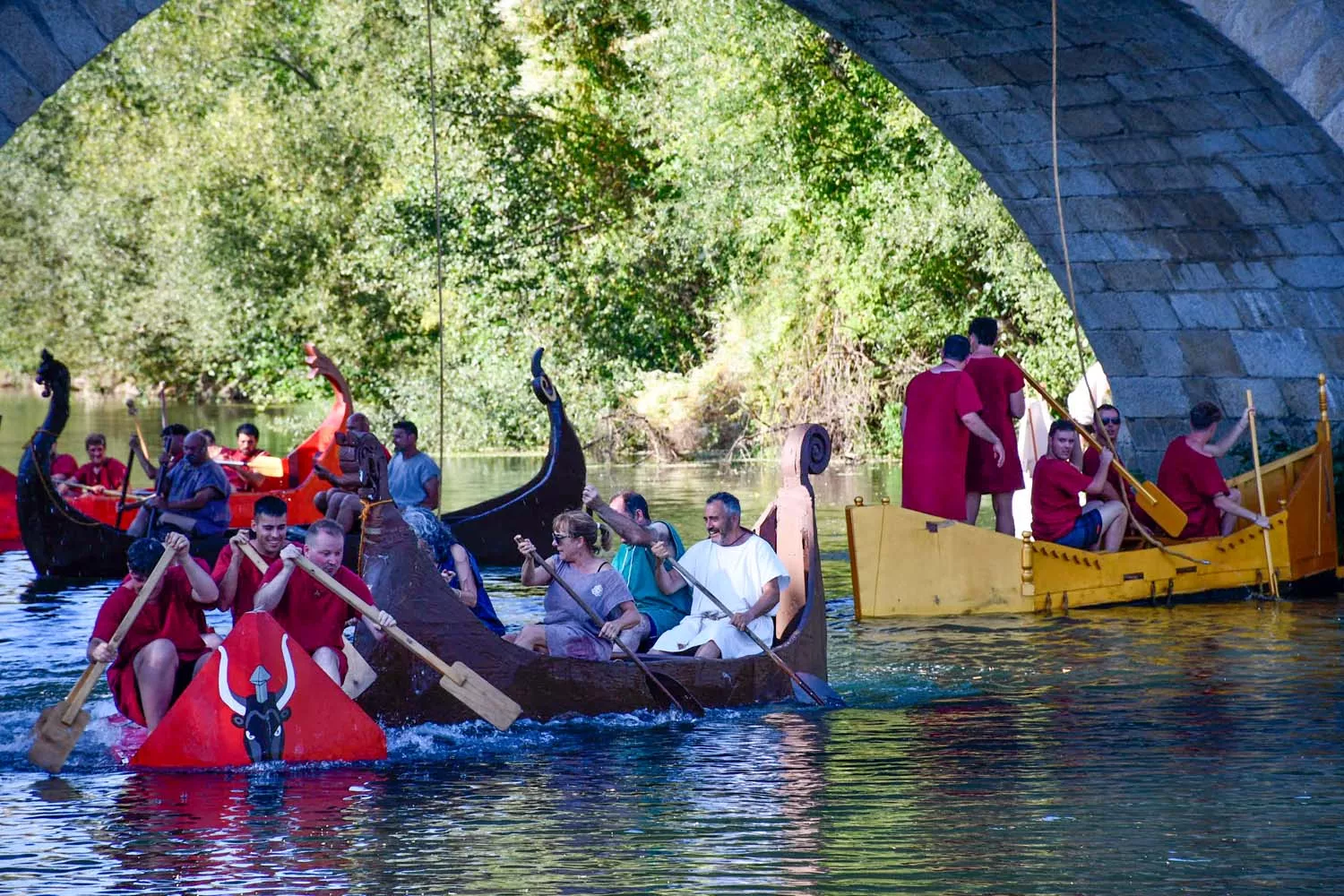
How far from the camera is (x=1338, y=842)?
19.9 feet

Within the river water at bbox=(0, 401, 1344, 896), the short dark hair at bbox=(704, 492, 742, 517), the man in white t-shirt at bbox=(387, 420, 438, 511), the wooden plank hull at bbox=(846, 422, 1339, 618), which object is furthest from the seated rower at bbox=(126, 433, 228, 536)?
the short dark hair at bbox=(704, 492, 742, 517)

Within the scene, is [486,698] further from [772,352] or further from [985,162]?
[772,352]

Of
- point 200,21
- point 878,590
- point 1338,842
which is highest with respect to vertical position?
point 200,21

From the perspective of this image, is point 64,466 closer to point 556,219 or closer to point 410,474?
point 410,474

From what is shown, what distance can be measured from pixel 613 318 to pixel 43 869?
66.3 feet

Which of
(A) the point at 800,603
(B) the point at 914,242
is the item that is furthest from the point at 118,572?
(B) the point at 914,242

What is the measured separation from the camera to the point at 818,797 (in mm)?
6809

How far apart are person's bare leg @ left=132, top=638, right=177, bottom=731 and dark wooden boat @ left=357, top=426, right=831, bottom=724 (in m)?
0.70

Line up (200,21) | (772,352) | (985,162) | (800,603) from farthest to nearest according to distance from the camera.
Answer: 1. (200,21)
2. (772,352)
3. (985,162)
4. (800,603)

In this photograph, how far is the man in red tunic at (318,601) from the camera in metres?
7.49

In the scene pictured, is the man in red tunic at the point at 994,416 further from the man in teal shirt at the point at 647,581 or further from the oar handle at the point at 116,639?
the oar handle at the point at 116,639

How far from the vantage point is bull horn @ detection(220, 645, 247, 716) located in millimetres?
7223

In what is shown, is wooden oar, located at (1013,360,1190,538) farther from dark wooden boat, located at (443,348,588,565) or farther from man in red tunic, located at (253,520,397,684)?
man in red tunic, located at (253,520,397,684)

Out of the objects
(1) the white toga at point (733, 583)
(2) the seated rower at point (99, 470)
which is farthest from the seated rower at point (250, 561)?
(2) the seated rower at point (99, 470)
